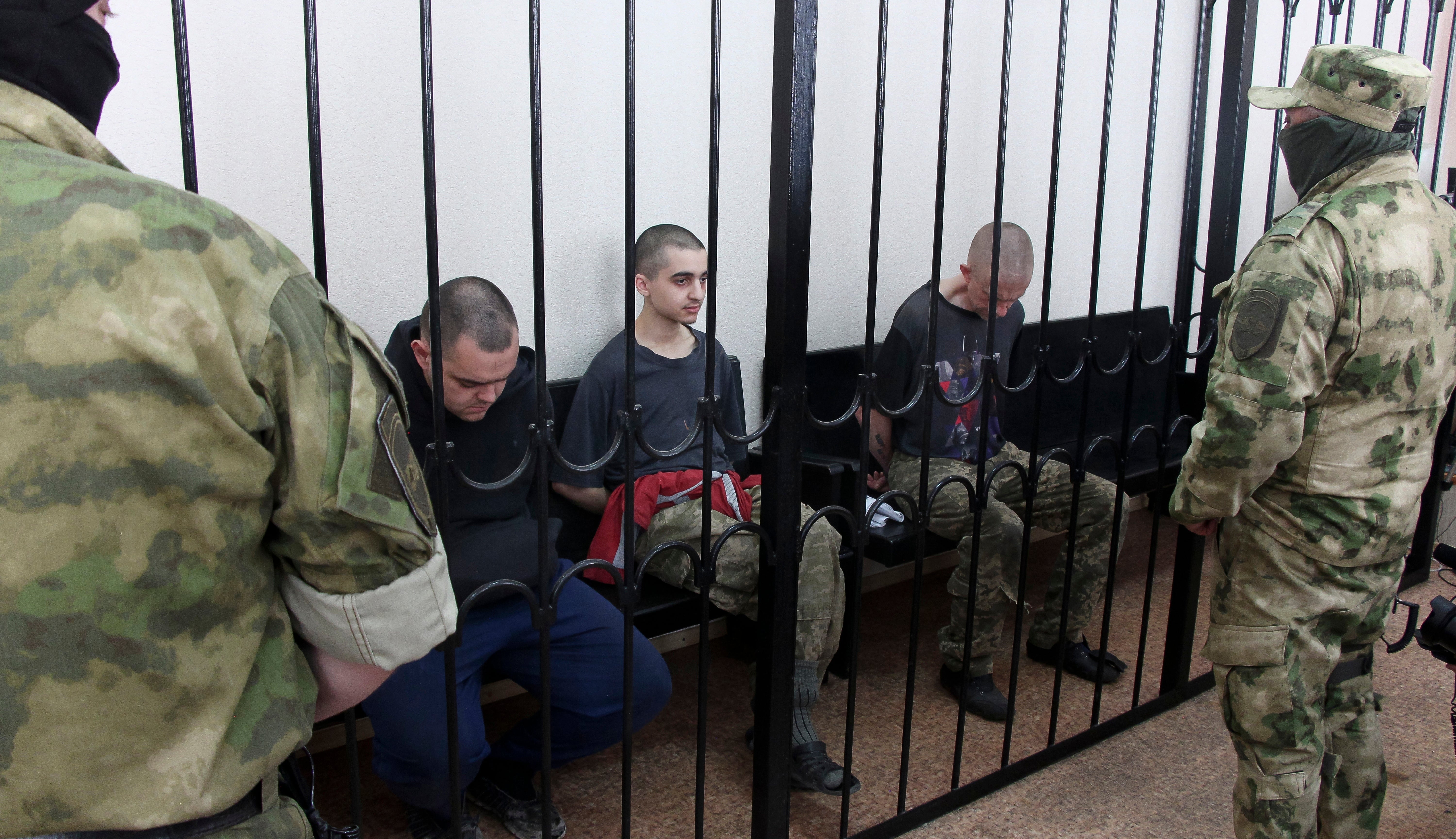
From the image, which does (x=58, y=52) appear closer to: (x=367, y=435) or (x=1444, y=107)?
(x=367, y=435)

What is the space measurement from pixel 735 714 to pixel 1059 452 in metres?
1.07

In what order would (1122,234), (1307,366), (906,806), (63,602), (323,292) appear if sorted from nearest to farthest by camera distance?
(63,602) → (323,292) → (1307,366) → (906,806) → (1122,234)

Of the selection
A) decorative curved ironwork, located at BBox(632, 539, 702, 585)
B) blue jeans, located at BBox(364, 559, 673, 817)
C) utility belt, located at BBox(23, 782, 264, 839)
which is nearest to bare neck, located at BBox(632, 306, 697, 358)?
blue jeans, located at BBox(364, 559, 673, 817)

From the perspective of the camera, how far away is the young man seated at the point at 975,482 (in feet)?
8.68

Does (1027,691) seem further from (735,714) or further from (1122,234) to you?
(1122,234)

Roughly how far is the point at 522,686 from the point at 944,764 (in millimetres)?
1045

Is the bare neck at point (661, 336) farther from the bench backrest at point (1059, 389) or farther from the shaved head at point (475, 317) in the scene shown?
the shaved head at point (475, 317)

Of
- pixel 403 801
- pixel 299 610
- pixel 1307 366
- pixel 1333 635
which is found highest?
pixel 1307 366

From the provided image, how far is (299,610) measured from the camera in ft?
3.24

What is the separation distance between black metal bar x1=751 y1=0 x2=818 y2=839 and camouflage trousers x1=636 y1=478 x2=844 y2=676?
25cm

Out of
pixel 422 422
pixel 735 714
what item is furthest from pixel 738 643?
pixel 422 422

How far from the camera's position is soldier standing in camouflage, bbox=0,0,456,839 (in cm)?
81

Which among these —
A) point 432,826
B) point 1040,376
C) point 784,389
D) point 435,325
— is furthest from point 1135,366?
point 432,826

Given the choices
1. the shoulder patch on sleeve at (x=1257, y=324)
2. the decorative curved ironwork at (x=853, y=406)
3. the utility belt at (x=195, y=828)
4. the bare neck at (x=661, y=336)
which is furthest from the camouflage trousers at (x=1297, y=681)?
the utility belt at (x=195, y=828)
